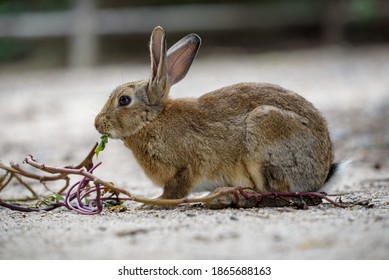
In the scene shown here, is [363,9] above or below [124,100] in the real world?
above

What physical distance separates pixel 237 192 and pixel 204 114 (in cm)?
65

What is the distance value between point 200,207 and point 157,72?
98cm

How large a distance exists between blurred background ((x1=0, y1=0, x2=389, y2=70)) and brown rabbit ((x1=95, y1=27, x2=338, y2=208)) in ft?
43.9

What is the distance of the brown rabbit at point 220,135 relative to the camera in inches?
191

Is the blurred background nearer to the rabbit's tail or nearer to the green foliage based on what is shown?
the green foliage

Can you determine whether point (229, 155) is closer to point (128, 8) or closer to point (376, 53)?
point (376, 53)

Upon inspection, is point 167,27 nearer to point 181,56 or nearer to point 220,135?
point 181,56

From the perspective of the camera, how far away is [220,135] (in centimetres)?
505

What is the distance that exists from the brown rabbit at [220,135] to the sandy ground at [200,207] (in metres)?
0.26

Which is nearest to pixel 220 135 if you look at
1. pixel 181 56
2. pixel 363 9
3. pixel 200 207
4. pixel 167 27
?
pixel 200 207

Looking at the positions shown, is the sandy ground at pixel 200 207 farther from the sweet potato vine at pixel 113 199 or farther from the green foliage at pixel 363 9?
the green foliage at pixel 363 9

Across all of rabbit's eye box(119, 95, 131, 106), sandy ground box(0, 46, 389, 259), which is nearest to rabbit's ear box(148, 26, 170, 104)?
rabbit's eye box(119, 95, 131, 106)

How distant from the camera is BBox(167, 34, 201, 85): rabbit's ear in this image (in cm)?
545
